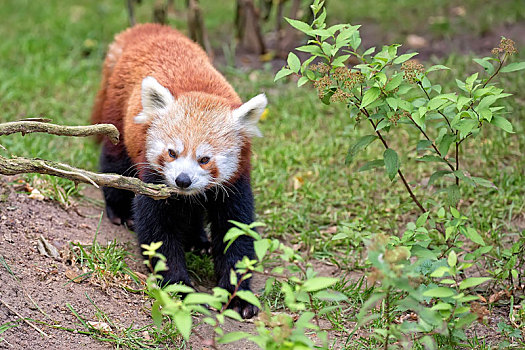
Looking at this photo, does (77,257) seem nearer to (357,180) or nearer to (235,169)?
(235,169)

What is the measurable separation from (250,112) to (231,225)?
2.32 feet

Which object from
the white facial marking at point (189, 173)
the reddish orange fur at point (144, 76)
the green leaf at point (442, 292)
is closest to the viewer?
the green leaf at point (442, 292)

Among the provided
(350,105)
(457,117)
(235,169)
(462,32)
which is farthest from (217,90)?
(462,32)

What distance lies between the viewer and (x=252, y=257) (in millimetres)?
4008

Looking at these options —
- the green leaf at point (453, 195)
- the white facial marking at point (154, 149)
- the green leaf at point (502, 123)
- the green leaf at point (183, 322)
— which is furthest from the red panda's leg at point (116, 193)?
the green leaf at point (502, 123)

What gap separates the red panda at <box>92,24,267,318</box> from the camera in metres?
3.62

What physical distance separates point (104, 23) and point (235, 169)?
5058 millimetres

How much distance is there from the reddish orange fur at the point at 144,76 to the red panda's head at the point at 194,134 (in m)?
0.04

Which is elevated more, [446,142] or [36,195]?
[446,142]

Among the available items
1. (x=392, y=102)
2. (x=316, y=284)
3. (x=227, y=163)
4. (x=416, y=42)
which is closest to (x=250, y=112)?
(x=227, y=163)

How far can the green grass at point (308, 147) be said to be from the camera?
450cm

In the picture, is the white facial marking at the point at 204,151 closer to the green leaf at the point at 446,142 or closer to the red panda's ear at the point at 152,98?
the red panda's ear at the point at 152,98

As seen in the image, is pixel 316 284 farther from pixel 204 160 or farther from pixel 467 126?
pixel 204 160

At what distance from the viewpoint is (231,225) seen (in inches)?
153
